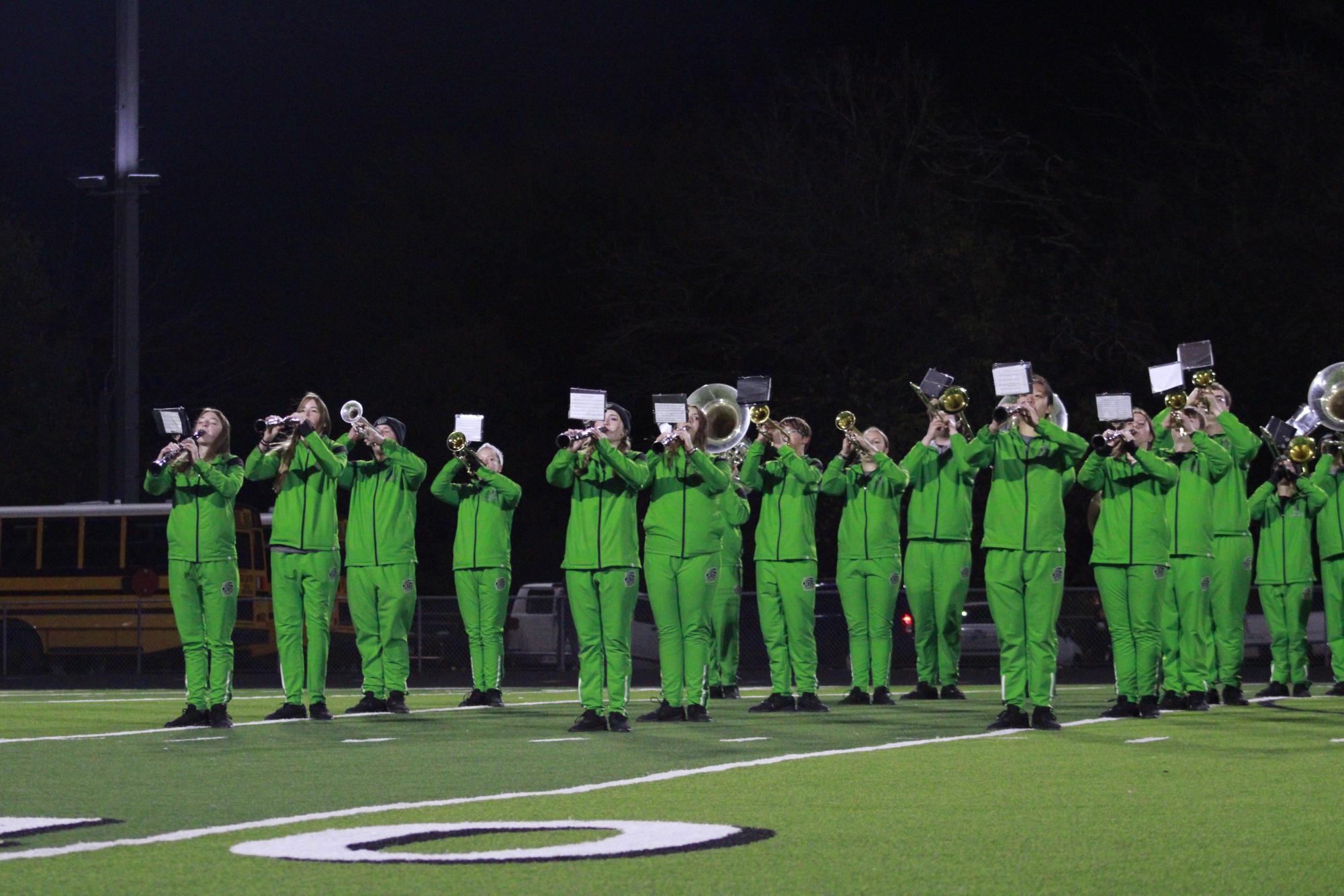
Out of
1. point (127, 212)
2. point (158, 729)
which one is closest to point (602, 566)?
point (158, 729)

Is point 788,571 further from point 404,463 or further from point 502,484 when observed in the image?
point 404,463

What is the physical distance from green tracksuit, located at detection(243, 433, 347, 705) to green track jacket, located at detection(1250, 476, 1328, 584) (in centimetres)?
790

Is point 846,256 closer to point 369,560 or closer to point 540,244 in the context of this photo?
point 540,244

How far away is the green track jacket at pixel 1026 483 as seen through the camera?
518 inches

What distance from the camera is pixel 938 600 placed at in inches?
668

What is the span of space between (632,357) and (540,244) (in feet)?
41.6

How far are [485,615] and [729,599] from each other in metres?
2.00

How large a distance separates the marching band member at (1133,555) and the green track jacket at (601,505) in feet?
10.1

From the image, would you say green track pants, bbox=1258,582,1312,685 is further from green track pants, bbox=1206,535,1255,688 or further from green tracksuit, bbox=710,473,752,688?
green tracksuit, bbox=710,473,752,688

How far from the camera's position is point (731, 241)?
3816 centimetres

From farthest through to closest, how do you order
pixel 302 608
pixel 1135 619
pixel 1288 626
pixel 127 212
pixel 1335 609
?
1. pixel 127 212
2. pixel 1288 626
3. pixel 1335 609
4. pixel 302 608
5. pixel 1135 619

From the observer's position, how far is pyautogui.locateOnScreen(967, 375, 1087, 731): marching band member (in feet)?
43.1

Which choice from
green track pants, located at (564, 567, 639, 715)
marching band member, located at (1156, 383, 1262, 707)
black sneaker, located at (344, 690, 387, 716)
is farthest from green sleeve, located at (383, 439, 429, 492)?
marching band member, located at (1156, 383, 1262, 707)

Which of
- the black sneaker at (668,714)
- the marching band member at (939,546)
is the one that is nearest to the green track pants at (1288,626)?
the marching band member at (939,546)
